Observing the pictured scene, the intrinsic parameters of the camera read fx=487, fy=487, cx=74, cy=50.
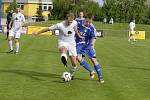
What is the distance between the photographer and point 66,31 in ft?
42.9

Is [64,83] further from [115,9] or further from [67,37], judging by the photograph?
[115,9]

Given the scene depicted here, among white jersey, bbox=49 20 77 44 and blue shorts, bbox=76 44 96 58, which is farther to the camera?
blue shorts, bbox=76 44 96 58

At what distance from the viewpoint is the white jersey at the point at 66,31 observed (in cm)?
1305

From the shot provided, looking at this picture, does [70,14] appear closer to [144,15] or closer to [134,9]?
[134,9]

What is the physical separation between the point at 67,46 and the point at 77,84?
1053 millimetres

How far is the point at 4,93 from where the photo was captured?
11.2 metres

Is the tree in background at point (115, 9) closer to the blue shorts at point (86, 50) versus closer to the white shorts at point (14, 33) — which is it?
the white shorts at point (14, 33)

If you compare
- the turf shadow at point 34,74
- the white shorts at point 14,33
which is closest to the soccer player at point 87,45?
the turf shadow at point 34,74

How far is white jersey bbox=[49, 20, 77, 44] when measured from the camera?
13.1 meters

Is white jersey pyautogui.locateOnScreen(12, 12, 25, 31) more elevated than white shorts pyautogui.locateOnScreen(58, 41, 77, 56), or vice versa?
white jersey pyautogui.locateOnScreen(12, 12, 25, 31)

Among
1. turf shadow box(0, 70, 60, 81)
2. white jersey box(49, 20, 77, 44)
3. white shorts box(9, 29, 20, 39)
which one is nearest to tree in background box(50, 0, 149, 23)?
white shorts box(9, 29, 20, 39)

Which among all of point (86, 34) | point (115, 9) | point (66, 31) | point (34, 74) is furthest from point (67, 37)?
point (115, 9)

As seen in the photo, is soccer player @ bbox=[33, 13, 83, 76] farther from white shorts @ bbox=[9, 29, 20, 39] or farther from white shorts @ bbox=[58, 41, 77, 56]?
white shorts @ bbox=[9, 29, 20, 39]

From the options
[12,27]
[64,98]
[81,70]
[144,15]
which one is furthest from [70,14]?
[144,15]
